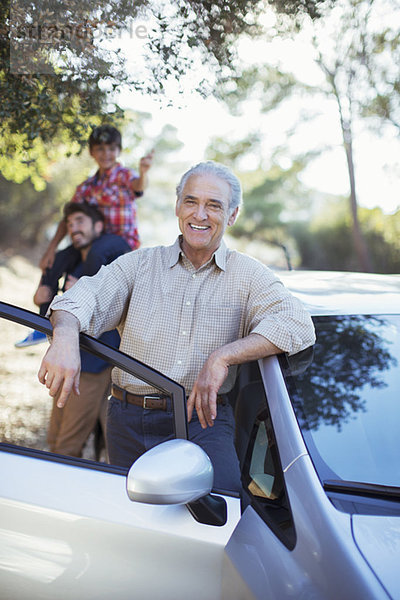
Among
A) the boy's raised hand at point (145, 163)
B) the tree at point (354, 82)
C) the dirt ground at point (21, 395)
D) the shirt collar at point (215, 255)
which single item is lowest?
the dirt ground at point (21, 395)

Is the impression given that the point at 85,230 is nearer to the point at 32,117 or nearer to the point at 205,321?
the point at 32,117

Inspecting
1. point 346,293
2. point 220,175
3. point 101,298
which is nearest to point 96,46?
point 220,175

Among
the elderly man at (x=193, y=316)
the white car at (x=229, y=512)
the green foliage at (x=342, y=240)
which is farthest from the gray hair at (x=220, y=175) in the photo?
the green foliage at (x=342, y=240)

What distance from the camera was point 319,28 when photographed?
359 centimetres

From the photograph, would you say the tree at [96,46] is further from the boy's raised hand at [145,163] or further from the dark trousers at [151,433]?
the dark trousers at [151,433]

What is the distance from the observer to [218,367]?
195cm

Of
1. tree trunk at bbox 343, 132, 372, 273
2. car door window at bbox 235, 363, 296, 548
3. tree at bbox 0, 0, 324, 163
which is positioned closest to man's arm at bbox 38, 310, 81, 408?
car door window at bbox 235, 363, 296, 548

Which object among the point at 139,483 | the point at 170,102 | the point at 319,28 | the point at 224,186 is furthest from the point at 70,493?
the point at 319,28

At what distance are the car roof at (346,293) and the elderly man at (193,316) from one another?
0.19 metres

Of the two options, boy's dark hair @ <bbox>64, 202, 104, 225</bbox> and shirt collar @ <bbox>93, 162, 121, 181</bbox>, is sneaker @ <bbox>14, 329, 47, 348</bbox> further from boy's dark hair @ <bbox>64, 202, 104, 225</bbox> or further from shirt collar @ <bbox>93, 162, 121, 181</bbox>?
shirt collar @ <bbox>93, 162, 121, 181</bbox>

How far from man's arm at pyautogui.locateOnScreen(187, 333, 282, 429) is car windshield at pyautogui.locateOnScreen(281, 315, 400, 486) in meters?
0.09

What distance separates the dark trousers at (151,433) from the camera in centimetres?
200

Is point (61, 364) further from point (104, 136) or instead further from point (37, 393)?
point (37, 393)

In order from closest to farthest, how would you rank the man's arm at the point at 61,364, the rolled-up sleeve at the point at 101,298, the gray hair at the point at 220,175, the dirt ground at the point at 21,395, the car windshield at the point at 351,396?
the car windshield at the point at 351,396, the man's arm at the point at 61,364, the rolled-up sleeve at the point at 101,298, the gray hair at the point at 220,175, the dirt ground at the point at 21,395
